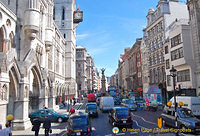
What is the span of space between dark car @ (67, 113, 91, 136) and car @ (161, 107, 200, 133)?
21.6 ft

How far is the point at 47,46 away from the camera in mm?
27828

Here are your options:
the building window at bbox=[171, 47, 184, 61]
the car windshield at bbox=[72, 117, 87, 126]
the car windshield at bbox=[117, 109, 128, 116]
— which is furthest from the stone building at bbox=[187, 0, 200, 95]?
the car windshield at bbox=[72, 117, 87, 126]

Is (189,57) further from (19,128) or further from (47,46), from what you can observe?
(19,128)

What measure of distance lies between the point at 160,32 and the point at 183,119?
28.5m

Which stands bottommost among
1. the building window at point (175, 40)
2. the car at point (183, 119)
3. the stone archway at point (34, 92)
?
the car at point (183, 119)

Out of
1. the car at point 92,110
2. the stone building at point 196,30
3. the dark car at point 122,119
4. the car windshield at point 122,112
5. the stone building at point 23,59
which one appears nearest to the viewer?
the dark car at point 122,119

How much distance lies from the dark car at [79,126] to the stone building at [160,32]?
28.4 metres

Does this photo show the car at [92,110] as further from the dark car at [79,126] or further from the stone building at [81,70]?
the stone building at [81,70]

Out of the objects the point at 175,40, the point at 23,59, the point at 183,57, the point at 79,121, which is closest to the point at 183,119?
the point at 79,121

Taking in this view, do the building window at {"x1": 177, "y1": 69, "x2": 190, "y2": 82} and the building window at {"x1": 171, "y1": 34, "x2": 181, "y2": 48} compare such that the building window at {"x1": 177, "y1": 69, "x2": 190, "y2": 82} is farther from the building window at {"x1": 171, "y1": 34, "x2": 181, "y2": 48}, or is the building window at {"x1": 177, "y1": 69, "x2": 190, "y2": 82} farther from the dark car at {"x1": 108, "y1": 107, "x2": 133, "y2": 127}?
the dark car at {"x1": 108, "y1": 107, "x2": 133, "y2": 127}

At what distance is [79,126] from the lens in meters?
10.9

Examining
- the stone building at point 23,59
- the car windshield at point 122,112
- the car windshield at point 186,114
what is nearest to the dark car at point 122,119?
the car windshield at point 122,112

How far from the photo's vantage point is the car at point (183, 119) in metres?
11.3

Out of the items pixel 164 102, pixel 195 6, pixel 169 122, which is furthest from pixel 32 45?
pixel 164 102
